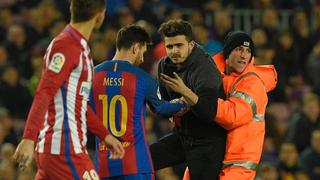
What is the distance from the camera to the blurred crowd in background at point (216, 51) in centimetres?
1145

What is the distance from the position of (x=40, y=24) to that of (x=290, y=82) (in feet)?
13.7

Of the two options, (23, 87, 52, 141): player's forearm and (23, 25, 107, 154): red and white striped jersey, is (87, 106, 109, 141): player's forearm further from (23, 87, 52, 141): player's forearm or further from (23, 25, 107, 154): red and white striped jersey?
(23, 87, 52, 141): player's forearm

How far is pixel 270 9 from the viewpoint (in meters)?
14.6

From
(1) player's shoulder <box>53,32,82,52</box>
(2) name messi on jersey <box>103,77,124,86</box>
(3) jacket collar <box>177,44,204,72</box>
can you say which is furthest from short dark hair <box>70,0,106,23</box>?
(3) jacket collar <box>177,44,204,72</box>

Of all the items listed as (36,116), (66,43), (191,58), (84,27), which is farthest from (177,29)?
(36,116)

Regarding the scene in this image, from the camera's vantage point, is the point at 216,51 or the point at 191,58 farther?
the point at 216,51

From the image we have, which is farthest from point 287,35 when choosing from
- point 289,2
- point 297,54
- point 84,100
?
point 84,100

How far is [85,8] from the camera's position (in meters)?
5.48

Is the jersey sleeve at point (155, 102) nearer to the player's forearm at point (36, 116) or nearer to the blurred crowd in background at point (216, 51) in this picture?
the player's forearm at point (36, 116)

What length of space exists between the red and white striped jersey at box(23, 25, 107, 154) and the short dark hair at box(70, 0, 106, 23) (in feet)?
0.31

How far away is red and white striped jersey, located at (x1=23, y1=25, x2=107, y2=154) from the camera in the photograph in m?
5.38

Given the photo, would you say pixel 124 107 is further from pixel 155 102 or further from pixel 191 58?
pixel 191 58

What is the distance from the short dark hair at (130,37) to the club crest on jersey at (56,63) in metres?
1.15

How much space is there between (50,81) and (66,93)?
207mm
